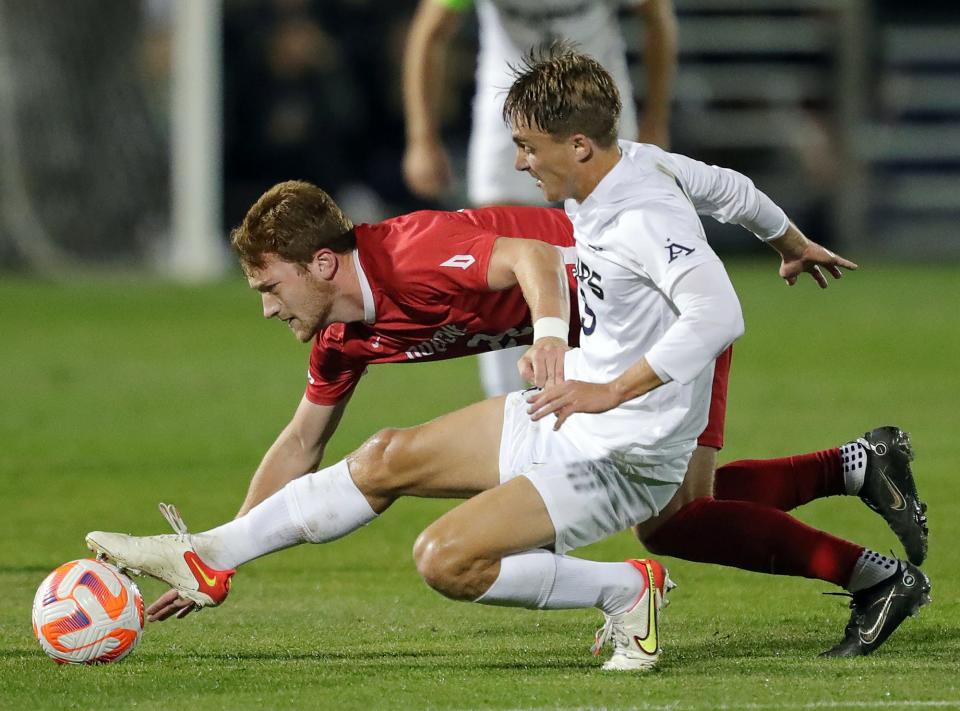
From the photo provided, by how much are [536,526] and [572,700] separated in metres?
0.52

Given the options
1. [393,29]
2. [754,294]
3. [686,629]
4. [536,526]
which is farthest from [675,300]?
[393,29]

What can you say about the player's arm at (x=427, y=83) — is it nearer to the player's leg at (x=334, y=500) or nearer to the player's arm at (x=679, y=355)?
the player's leg at (x=334, y=500)

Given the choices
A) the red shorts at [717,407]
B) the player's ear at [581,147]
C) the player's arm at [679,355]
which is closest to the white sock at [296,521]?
the player's arm at [679,355]

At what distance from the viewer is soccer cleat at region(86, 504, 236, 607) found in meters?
A: 5.02

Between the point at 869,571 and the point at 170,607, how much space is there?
191 centimetres

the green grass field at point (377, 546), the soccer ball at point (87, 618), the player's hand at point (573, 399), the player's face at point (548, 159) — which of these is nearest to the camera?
the player's hand at point (573, 399)

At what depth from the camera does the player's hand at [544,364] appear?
4477mm

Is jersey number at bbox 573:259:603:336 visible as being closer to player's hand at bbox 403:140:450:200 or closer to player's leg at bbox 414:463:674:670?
player's leg at bbox 414:463:674:670

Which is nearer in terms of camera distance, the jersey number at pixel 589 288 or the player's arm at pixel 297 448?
the jersey number at pixel 589 288

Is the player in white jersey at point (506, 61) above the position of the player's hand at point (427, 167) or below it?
above

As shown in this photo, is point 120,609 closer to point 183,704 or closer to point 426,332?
point 183,704

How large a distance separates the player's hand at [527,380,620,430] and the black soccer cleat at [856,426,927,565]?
4.81 feet

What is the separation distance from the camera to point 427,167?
787 cm

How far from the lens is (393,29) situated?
21.2m
